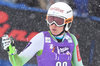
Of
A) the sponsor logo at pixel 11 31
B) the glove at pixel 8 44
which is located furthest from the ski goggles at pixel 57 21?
the sponsor logo at pixel 11 31

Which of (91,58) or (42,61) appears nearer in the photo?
(42,61)

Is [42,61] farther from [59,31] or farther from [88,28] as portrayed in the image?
[88,28]

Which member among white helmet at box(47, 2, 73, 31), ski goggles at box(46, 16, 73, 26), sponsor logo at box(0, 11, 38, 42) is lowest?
sponsor logo at box(0, 11, 38, 42)

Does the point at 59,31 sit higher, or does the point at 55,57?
the point at 59,31

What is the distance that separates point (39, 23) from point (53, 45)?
2.90 metres

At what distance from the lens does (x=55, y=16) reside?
13.3 ft

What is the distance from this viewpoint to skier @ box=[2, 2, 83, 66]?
3.97 meters

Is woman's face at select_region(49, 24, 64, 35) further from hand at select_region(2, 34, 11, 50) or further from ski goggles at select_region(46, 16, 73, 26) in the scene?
hand at select_region(2, 34, 11, 50)

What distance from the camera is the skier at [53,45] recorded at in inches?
156

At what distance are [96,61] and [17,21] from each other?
8.60 feet

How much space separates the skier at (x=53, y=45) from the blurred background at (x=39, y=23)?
2.58 m

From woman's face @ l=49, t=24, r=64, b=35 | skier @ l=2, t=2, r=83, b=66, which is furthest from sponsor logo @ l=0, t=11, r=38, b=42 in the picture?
woman's face @ l=49, t=24, r=64, b=35

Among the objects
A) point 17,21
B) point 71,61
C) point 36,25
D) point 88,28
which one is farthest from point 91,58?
point 71,61

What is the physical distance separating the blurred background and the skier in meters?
2.58
